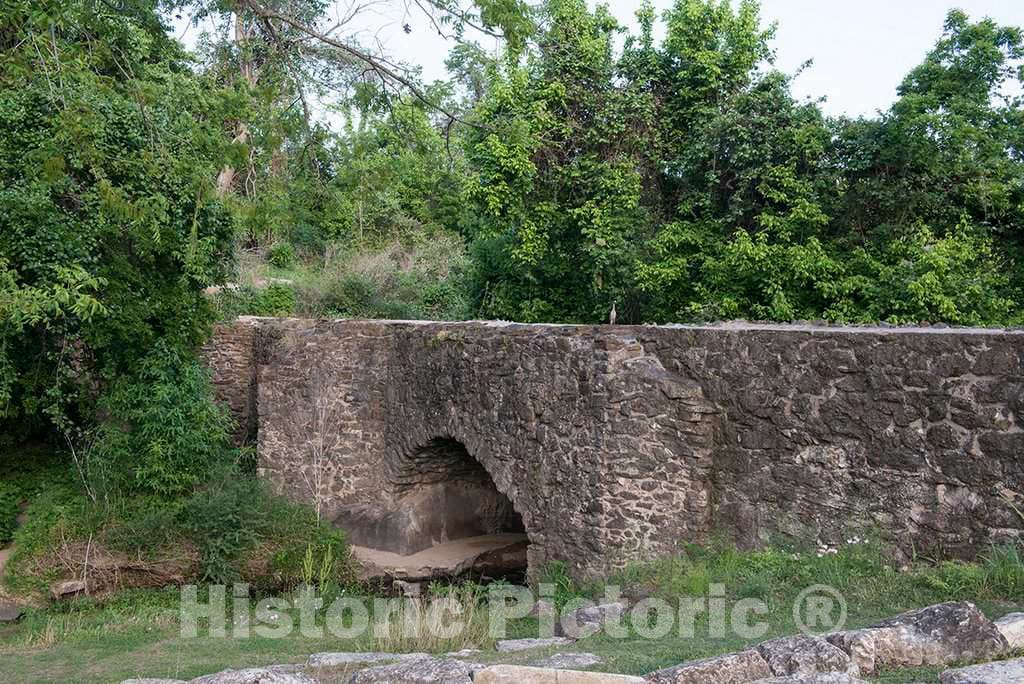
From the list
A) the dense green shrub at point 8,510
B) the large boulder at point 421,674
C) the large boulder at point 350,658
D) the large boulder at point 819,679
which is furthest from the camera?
the dense green shrub at point 8,510

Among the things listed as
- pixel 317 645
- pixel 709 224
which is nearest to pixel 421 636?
pixel 317 645

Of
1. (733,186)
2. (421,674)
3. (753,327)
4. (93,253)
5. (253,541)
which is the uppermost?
(733,186)

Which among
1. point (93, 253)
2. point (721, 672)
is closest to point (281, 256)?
point (93, 253)

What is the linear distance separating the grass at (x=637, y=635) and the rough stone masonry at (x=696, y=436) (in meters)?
0.22

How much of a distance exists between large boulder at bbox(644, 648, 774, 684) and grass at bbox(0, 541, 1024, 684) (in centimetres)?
53

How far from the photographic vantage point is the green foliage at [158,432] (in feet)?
35.0

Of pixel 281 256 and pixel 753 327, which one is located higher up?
pixel 281 256

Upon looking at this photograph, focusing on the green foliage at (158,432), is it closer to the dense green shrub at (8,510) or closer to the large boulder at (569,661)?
the dense green shrub at (8,510)

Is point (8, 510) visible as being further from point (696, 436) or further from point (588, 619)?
point (696, 436)

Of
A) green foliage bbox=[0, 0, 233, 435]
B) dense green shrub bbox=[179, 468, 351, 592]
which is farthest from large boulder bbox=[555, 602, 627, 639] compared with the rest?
green foliage bbox=[0, 0, 233, 435]

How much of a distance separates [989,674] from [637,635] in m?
2.71

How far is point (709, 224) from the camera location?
13.9 meters

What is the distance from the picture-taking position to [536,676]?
3930 millimetres

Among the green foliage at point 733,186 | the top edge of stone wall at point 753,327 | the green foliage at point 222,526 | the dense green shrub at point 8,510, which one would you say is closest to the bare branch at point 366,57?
the top edge of stone wall at point 753,327
